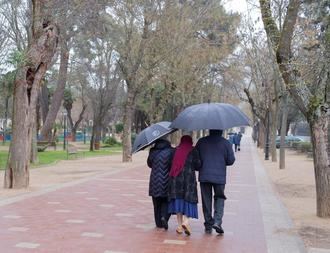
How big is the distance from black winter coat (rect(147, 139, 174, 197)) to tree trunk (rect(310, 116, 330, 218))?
3116mm

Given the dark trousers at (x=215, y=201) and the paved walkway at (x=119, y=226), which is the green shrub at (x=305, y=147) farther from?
the dark trousers at (x=215, y=201)

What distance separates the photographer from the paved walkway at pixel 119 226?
7219mm

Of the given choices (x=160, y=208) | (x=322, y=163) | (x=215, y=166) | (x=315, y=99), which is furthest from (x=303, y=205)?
(x=215, y=166)

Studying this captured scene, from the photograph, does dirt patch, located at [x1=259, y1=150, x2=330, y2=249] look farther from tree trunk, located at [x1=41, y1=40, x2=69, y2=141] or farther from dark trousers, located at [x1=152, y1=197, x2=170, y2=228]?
tree trunk, located at [x1=41, y1=40, x2=69, y2=141]

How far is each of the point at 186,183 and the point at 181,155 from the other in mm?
412

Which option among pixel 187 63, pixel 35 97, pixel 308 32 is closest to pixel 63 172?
pixel 35 97

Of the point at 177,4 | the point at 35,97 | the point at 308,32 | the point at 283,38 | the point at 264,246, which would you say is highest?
the point at 177,4

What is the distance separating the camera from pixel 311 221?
9.50m

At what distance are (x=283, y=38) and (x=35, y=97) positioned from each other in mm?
6623

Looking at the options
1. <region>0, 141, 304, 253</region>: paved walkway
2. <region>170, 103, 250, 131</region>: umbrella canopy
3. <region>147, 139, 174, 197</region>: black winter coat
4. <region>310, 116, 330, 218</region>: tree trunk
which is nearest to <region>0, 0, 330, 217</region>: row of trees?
<region>310, 116, 330, 218</region>: tree trunk

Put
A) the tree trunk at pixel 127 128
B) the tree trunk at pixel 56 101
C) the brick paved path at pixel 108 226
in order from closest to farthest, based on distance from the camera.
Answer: the brick paved path at pixel 108 226
the tree trunk at pixel 127 128
the tree trunk at pixel 56 101

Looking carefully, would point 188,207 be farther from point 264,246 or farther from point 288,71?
point 288,71

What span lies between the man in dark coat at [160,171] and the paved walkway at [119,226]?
0.50 meters

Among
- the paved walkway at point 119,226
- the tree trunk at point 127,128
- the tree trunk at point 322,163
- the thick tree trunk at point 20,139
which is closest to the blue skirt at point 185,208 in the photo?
the paved walkway at point 119,226
